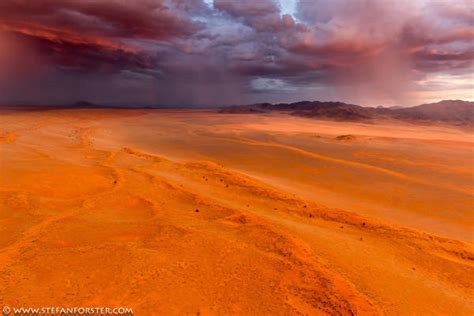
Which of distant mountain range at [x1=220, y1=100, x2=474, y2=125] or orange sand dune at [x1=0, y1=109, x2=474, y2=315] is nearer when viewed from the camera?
orange sand dune at [x1=0, y1=109, x2=474, y2=315]

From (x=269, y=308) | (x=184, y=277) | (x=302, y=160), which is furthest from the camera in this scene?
(x=302, y=160)

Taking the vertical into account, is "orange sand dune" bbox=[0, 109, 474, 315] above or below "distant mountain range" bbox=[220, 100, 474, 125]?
below

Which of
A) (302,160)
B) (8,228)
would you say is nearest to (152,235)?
(8,228)

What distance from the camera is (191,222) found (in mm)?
8234

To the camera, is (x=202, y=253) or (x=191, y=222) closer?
(x=202, y=253)

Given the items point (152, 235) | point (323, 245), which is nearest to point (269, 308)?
point (323, 245)

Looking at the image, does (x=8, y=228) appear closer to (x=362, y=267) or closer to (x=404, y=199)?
(x=362, y=267)

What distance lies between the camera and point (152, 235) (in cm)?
738

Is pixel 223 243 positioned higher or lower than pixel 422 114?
lower

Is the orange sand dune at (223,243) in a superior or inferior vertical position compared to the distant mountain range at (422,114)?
inferior

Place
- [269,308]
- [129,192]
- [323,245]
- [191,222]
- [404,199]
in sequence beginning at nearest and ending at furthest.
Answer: [269,308] < [323,245] < [191,222] < [129,192] < [404,199]

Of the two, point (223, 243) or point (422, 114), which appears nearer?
point (223, 243)

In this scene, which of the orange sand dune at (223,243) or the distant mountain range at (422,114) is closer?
the orange sand dune at (223,243)

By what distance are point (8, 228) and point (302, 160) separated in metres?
15.4
